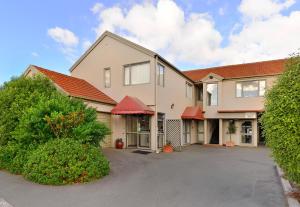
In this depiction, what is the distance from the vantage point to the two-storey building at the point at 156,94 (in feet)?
50.0

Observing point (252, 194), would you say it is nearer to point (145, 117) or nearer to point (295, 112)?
point (295, 112)

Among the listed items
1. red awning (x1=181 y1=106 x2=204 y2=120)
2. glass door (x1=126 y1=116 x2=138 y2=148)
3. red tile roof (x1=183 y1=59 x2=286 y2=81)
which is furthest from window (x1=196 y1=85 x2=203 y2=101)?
glass door (x1=126 y1=116 x2=138 y2=148)

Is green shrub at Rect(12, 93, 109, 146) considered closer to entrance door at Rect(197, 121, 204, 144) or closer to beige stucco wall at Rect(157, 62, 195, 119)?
beige stucco wall at Rect(157, 62, 195, 119)

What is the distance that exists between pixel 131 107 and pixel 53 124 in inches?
258

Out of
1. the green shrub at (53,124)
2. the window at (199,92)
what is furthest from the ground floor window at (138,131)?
the window at (199,92)

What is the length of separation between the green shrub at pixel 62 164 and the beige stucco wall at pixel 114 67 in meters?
7.87

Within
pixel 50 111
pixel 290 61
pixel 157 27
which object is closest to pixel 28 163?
pixel 50 111

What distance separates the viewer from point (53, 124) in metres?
8.57

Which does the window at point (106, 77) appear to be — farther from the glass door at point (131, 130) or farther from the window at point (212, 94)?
the window at point (212, 94)

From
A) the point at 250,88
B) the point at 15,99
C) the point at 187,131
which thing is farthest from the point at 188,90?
the point at 15,99

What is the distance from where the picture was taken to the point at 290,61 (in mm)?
5875

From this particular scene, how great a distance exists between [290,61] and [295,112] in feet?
5.27

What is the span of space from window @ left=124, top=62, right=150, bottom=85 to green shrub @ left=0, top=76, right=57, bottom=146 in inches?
266

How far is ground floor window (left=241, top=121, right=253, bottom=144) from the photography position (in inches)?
816
